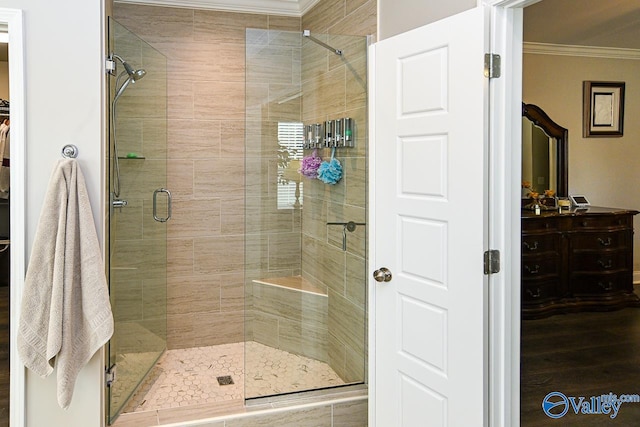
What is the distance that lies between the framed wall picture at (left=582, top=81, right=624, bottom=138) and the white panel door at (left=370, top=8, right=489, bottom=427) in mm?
4571

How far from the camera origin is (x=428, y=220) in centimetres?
235

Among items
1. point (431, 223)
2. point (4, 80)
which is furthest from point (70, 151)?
point (431, 223)

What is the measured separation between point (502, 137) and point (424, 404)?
1.19 metres

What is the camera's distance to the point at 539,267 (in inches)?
207

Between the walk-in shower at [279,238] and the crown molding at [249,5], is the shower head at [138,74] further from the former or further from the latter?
the crown molding at [249,5]

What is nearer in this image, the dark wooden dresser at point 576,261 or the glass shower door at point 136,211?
the glass shower door at point 136,211

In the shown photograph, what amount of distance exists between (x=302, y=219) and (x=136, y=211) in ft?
3.36

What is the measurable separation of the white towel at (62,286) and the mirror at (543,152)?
4542mm

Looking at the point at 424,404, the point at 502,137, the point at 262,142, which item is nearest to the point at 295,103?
the point at 262,142

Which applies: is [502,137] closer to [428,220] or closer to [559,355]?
[428,220]

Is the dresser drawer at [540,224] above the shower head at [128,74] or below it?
below

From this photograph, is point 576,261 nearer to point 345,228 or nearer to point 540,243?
point 540,243

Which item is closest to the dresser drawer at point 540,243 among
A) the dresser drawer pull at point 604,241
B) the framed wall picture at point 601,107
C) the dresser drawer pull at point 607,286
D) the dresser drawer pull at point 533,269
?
the dresser drawer pull at point 533,269

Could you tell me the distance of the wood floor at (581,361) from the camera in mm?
3158
